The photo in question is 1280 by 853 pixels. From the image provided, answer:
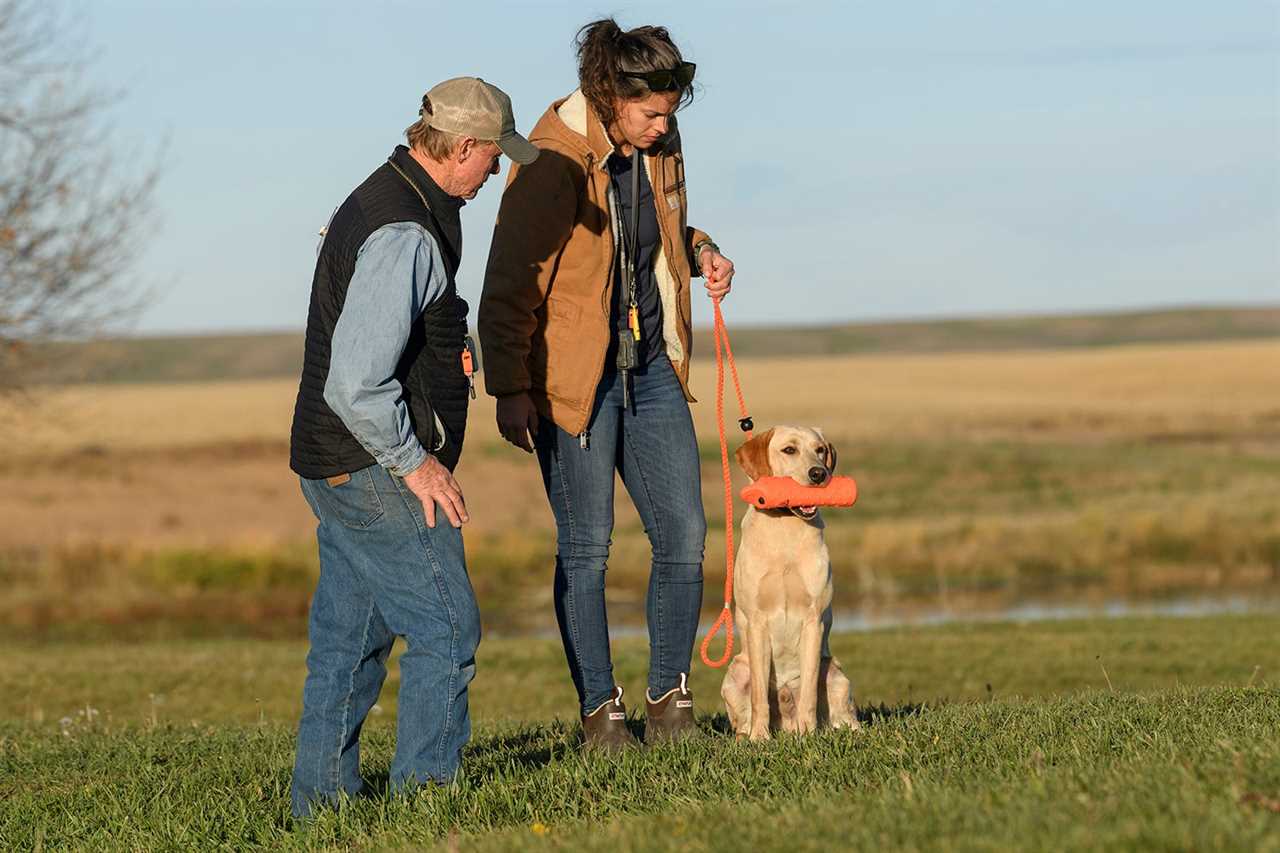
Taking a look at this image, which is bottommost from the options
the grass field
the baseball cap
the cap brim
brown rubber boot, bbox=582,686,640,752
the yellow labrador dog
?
the grass field

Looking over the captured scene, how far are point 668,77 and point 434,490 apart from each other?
1935 mm

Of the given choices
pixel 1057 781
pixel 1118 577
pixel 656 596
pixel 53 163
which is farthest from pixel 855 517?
Result: pixel 1057 781

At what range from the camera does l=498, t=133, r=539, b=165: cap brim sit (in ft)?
17.1

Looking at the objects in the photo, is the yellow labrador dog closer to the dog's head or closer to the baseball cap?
the dog's head

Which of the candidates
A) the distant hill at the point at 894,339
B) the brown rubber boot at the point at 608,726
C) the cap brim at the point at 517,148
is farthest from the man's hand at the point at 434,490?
the distant hill at the point at 894,339

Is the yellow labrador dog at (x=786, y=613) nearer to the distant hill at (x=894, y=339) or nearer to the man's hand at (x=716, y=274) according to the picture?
the man's hand at (x=716, y=274)

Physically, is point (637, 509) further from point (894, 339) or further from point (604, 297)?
point (894, 339)

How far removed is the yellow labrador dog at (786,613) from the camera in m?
6.52

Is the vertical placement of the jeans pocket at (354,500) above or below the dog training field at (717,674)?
above

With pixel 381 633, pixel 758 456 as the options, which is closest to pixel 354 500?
pixel 381 633

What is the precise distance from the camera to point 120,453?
1547 inches

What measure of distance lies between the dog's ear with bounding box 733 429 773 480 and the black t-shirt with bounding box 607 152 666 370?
72 cm

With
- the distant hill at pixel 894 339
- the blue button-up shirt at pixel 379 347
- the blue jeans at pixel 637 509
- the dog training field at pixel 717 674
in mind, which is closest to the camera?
the dog training field at pixel 717 674

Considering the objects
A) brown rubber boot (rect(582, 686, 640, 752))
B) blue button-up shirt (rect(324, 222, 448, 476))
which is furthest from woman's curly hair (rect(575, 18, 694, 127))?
brown rubber boot (rect(582, 686, 640, 752))
